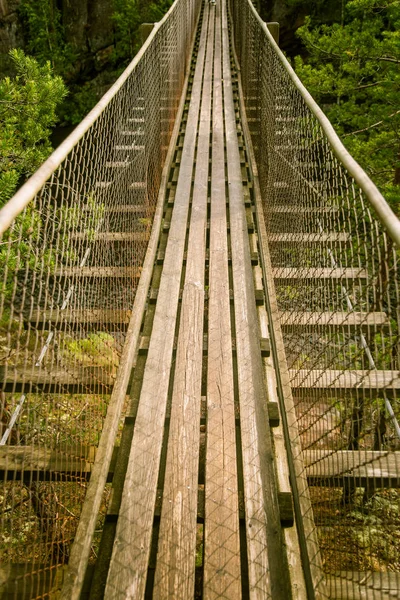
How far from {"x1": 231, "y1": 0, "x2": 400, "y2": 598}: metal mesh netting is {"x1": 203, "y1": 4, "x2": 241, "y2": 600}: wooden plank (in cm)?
29

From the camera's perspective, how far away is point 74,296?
7.31ft

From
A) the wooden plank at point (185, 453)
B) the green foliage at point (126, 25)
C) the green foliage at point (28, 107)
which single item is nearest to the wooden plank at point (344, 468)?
the wooden plank at point (185, 453)

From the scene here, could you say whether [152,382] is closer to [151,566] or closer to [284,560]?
[151,566]

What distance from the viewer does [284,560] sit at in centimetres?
172

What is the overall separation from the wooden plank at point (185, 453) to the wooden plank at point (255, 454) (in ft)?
0.73

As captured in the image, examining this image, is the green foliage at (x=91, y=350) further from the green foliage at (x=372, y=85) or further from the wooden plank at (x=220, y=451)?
the green foliage at (x=372, y=85)

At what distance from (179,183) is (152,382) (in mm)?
2584

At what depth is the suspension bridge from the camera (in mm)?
1691

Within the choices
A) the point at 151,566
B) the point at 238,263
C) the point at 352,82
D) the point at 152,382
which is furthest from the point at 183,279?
the point at 352,82

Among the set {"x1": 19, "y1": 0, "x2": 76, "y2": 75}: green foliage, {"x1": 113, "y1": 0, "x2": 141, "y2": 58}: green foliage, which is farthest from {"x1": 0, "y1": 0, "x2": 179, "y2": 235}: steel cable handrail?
{"x1": 113, "y1": 0, "x2": 141, "y2": 58}: green foliage

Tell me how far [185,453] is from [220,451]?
163 millimetres

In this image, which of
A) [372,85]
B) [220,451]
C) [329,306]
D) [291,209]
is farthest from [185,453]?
[372,85]

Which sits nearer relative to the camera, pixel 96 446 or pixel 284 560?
pixel 284 560

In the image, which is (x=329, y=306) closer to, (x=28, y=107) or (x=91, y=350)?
(x=91, y=350)
